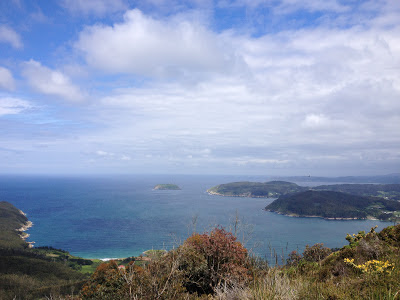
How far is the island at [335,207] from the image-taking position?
113 metres

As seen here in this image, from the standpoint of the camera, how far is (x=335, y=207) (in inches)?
4779

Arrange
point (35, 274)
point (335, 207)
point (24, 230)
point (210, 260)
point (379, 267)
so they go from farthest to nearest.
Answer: point (335, 207) → point (24, 230) → point (35, 274) → point (210, 260) → point (379, 267)

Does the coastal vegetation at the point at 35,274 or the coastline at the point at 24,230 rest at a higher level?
the coastal vegetation at the point at 35,274

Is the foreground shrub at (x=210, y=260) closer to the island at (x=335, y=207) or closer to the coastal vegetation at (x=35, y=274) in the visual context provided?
the coastal vegetation at (x=35, y=274)

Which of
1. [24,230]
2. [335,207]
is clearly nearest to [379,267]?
[24,230]

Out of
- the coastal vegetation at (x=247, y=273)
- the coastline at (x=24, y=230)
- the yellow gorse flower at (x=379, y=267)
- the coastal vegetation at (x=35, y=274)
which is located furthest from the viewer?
the coastline at (x=24, y=230)

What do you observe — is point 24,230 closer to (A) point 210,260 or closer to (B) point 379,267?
(A) point 210,260

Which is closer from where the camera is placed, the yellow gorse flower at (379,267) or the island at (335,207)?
the yellow gorse flower at (379,267)

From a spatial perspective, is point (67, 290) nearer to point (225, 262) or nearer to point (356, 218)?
point (225, 262)

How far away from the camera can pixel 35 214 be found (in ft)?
427

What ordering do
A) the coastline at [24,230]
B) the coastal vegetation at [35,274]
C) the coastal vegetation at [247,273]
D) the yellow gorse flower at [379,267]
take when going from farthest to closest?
the coastline at [24,230] → the coastal vegetation at [35,274] → the yellow gorse flower at [379,267] → the coastal vegetation at [247,273]

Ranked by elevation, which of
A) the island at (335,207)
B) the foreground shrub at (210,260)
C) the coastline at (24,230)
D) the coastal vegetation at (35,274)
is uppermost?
the foreground shrub at (210,260)

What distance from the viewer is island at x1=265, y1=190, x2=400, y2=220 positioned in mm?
113312

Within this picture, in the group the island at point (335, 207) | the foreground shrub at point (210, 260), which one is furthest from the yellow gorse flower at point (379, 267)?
the island at point (335, 207)
